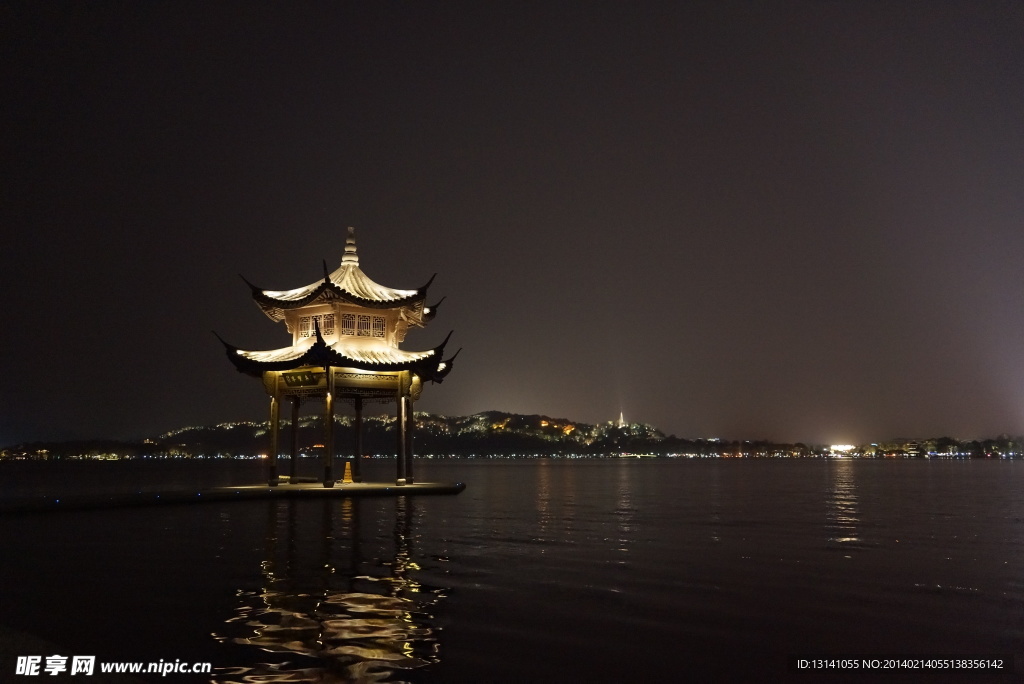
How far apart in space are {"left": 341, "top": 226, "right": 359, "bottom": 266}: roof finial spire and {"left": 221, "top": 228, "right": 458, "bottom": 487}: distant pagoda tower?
4 centimetres

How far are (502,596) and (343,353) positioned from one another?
26.5 metres

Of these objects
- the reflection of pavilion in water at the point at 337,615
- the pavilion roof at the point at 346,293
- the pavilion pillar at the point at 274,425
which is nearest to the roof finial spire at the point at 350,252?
the pavilion roof at the point at 346,293

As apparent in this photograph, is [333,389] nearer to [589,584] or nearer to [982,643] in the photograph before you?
[589,584]

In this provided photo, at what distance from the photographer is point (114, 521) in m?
25.0

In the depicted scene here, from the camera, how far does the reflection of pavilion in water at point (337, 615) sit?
8016 millimetres

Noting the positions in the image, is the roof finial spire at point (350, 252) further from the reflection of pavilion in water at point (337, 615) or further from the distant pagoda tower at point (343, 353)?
the reflection of pavilion in water at point (337, 615)

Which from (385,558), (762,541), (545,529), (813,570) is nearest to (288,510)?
(545,529)

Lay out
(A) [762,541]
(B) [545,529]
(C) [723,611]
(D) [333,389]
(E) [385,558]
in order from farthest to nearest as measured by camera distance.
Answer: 1. (D) [333,389]
2. (B) [545,529]
3. (A) [762,541]
4. (E) [385,558]
5. (C) [723,611]

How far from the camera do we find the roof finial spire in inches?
1631

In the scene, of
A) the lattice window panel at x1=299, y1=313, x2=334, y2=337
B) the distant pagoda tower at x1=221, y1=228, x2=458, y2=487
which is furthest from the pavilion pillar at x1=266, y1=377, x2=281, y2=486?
the lattice window panel at x1=299, y1=313, x2=334, y2=337

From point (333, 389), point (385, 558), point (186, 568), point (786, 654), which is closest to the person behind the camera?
point (786, 654)

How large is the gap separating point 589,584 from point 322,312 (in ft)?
91.9

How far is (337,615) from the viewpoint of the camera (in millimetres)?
10508

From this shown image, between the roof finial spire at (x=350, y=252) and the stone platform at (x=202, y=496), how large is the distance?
1186 cm
